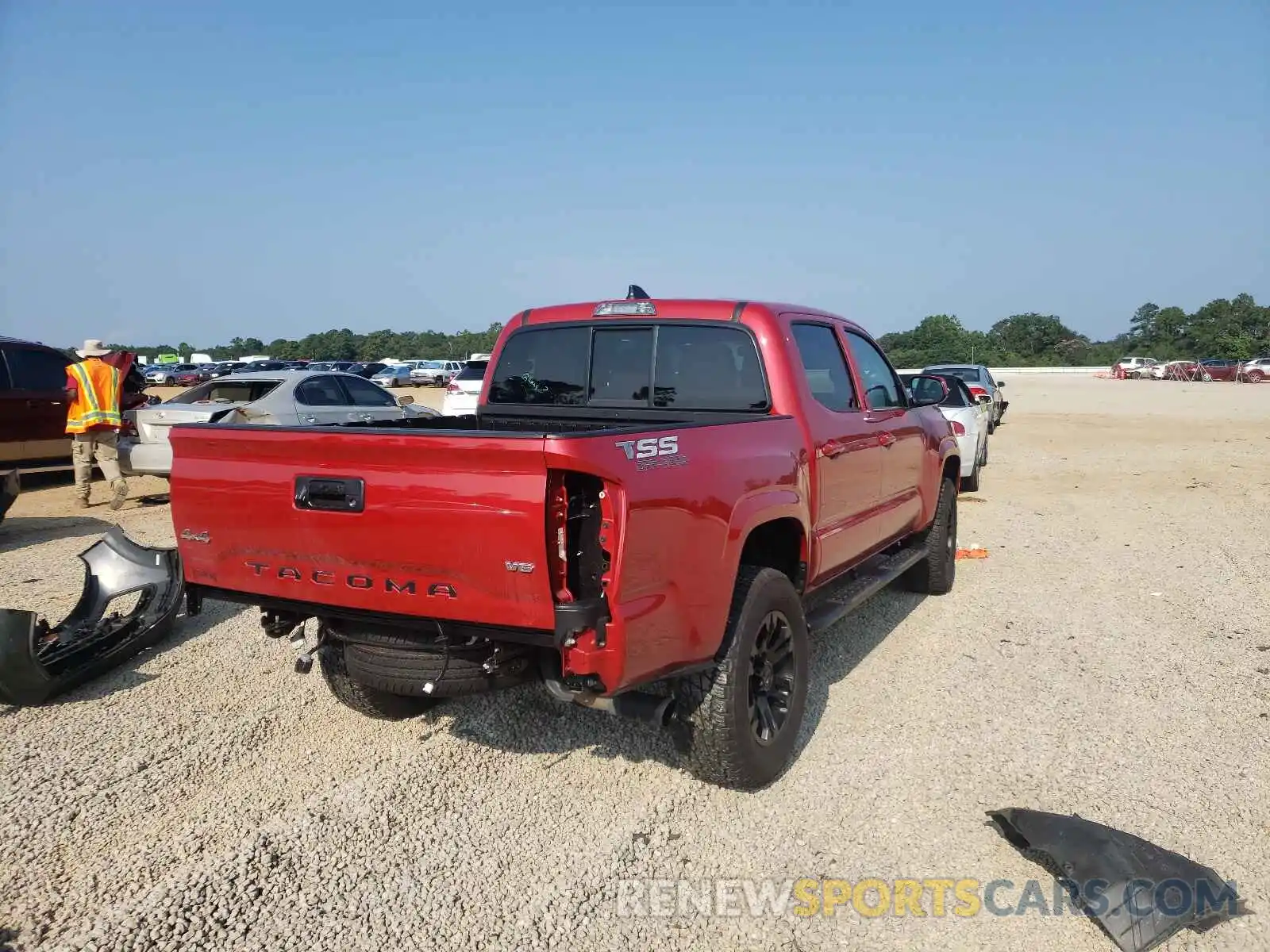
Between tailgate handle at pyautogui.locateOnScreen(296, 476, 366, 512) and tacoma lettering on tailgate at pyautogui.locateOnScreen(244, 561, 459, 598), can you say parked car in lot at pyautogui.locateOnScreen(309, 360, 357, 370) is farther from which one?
tailgate handle at pyautogui.locateOnScreen(296, 476, 366, 512)

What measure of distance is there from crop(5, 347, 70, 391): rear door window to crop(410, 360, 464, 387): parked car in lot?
43.7 m

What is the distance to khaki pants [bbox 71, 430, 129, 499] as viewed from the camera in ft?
32.3

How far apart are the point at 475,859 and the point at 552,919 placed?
449 millimetres

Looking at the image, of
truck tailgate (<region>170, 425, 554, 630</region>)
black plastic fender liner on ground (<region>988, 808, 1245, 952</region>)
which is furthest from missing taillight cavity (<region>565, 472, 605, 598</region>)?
black plastic fender liner on ground (<region>988, 808, 1245, 952</region>)

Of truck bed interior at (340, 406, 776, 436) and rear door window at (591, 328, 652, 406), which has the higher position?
rear door window at (591, 328, 652, 406)

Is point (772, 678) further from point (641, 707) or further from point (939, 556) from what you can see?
point (939, 556)

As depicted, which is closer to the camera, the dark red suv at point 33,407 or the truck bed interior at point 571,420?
the truck bed interior at point 571,420

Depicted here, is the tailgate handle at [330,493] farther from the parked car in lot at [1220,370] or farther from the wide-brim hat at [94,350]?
the parked car in lot at [1220,370]

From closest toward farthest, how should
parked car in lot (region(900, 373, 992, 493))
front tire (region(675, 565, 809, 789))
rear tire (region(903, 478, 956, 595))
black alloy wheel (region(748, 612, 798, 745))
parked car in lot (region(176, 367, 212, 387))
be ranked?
1. front tire (region(675, 565, 809, 789))
2. black alloy wheel (region(748, 612, 798, 745))
3. rear tire (region(903, 478, 956, 595))
4. parked car in lot (region(900, 373, 992, 493))
5. parked car in lot (region(176, 367, 212, 387))

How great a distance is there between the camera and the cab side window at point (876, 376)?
203 inches

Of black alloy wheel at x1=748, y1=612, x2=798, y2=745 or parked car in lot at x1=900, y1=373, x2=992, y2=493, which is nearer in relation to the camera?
black alloy wheel at x1=748, y1=612, x2=798, y2=745

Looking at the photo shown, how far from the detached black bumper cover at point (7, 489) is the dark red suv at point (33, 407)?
11.5 ft

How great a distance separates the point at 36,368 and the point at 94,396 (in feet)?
7.38

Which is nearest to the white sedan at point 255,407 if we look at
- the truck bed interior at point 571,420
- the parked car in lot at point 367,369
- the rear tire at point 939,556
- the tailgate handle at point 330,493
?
the truck bed interior at point 571,420
